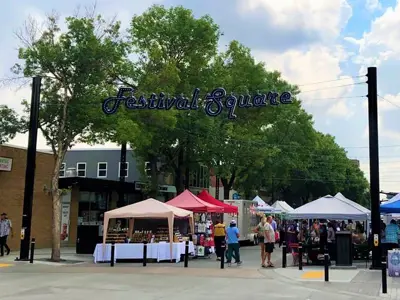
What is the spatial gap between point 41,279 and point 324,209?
40.4 ft

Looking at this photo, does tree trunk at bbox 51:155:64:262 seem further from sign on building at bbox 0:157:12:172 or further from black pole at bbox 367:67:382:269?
black pole at bbox 367:67:382:269

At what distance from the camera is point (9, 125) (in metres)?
23.6

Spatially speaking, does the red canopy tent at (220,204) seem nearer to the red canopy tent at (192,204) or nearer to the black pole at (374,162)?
the red canopy tent at (192,204)

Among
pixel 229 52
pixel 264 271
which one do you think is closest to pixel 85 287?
pixel 264 271

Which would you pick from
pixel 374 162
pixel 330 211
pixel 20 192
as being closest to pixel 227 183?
pixel 20 192

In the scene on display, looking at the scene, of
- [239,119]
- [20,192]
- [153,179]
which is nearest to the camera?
[20,192]

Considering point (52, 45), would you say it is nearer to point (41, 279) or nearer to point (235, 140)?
point (41, 279)

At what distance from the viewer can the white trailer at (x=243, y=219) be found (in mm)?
34781

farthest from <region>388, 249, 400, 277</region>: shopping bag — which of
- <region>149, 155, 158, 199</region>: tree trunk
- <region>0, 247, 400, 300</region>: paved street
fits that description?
<region>149, 155, 158, 199</region>: tree trunk

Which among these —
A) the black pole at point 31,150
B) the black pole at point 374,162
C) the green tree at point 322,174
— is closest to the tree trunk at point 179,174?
the black pole at point 31,150

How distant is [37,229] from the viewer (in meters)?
29.2

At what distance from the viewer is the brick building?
26.9 m

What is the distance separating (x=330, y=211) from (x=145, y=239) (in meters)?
7.86

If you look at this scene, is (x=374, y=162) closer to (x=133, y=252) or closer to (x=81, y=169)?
(x=133, y=252)
